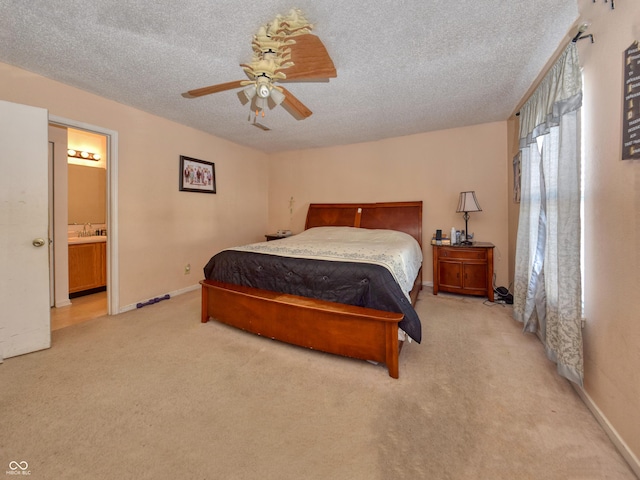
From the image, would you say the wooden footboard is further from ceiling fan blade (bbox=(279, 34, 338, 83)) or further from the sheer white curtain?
ceiling fan blade (bbox=(279, 34, 338, 83))

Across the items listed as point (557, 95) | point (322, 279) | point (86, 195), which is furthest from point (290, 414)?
point (86, 195)

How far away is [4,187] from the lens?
6.78 feet

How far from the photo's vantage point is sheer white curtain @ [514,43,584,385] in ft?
5.27

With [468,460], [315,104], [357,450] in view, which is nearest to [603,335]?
[468,460]

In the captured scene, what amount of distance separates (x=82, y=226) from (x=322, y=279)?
4497 millimetres

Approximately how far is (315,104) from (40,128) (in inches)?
102

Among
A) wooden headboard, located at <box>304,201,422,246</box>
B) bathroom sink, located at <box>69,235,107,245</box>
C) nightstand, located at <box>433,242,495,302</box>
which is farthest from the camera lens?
wooden headboard, located at <box>304,201,422,246</box>

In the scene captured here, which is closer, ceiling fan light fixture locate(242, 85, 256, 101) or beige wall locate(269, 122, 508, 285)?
ceiling fan light fixture locate(242, 85, 256, 101)

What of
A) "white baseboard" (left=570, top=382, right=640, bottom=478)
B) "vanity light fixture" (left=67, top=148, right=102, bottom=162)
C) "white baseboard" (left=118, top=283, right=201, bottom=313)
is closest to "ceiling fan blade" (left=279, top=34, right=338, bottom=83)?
"white baseboard" (left=570, top=382, right=640, bottom=478)

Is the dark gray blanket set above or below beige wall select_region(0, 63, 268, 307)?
below

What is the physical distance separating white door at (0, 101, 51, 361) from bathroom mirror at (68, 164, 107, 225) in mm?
2128

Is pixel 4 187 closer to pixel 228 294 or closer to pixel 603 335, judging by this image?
pixel 228 294

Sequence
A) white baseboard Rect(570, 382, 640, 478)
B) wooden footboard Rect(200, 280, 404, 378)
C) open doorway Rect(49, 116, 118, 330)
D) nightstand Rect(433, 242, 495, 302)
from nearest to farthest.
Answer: white baseboard Rect(570, 382, 640, 478) < wooden footboard Rect(200, 280, 404, 378) < open doorway Rect(49, 116, 118, 330) < nightstand Rect(433, 242, 495, 302)

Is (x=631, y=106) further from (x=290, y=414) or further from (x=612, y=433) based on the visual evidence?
(x=290, y=414)
